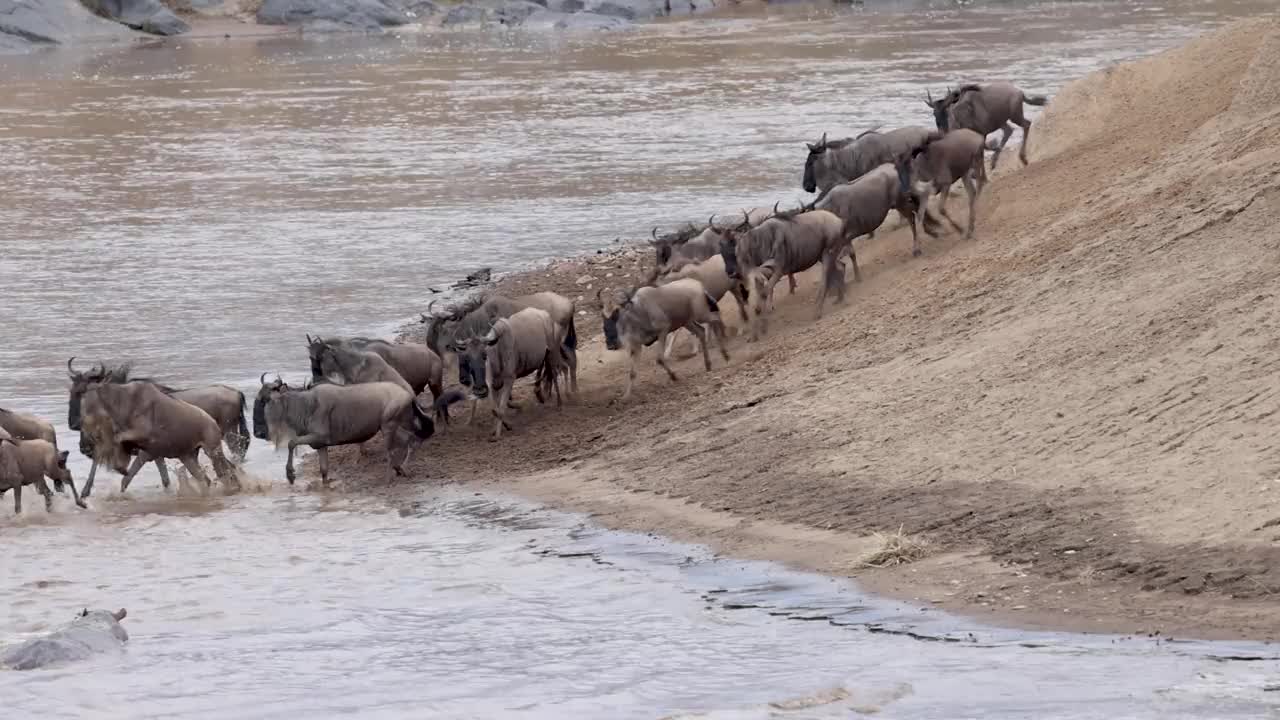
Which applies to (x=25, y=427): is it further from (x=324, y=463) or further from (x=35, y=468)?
(x=324, y=463)

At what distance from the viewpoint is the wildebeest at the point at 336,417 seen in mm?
15500

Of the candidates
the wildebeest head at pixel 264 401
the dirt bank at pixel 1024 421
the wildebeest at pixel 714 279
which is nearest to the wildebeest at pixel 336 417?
the wildebeest head at pixel 264 401

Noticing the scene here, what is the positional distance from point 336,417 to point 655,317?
114 inches

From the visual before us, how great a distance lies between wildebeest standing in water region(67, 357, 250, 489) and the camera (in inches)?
616

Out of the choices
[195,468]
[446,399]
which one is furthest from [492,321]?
[195,468]

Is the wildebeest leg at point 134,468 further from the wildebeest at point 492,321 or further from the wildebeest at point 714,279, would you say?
the wildebeest at point 714,279

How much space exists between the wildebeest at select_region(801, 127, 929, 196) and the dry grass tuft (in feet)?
32.2

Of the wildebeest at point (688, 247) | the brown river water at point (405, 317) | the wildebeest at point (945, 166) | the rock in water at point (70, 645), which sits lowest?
the brown river water at point (405, 317)

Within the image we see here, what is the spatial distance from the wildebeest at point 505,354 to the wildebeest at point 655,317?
571 mm

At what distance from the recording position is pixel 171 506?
15430 mm

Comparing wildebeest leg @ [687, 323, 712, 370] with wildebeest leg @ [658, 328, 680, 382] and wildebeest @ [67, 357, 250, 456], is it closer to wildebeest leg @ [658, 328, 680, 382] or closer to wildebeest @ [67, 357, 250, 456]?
wildebeest leg @ [658, 328, 680, 382]

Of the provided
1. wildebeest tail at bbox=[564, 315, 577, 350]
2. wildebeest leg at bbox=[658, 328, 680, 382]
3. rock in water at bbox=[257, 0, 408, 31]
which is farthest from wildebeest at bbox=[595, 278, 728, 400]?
rock in water at bbox=[257, 0, 408, 31]

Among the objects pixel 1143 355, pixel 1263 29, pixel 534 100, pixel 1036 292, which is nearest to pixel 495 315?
pixel 1036 292

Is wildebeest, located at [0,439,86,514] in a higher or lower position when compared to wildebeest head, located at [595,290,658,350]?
lower
